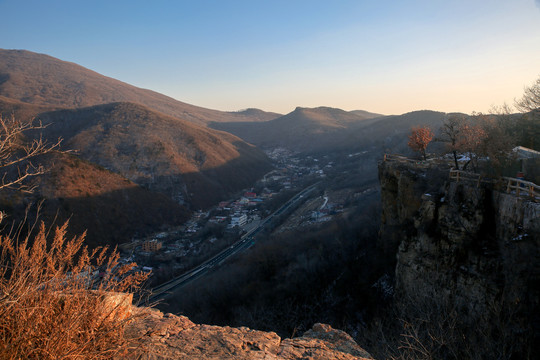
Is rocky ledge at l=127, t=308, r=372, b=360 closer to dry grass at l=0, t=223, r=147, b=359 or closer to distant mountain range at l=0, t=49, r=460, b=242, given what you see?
dry grass at l=0, t=223, r=147, b=359

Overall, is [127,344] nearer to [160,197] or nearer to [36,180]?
[36,180]

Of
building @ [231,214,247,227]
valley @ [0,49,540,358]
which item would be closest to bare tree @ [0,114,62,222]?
valley @ [0,49,540,358]

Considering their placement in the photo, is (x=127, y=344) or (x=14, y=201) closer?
(x=127, y=344)

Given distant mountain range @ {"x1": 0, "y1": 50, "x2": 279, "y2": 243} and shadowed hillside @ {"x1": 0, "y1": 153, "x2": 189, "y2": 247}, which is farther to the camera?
distant mountain range @ {"x1": 0, "y1": 50, "x2": 279, "y2": 243}

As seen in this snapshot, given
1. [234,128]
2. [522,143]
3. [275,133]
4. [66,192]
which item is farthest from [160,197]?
[234,128]

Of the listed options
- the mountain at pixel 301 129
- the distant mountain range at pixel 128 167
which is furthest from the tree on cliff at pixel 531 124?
the mountain at pixel 301 129

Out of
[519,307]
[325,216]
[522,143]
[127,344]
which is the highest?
[522,143]
